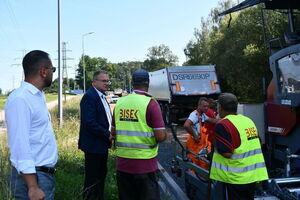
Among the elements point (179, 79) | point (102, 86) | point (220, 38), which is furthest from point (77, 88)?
point (102, 86)

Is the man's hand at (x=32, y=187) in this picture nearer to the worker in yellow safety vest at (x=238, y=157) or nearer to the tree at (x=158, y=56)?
the worker in yellow safety vest at (x=238, y=157)

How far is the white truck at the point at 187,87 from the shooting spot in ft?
53.9

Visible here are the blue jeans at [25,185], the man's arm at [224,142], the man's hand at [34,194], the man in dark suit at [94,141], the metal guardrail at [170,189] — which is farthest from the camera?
the metal guardrail at [170,189]

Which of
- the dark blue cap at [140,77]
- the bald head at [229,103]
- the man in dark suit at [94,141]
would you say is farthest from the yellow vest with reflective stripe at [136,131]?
the man in dark suit at [94,141]

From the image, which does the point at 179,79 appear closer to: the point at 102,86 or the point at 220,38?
the point at 102,86

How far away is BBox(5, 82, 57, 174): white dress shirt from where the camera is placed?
2611 mm

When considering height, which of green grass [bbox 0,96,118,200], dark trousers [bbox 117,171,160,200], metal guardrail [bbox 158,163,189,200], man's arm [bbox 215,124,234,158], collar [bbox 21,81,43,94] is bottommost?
metal guardrail [bbox 158,163,189,200]

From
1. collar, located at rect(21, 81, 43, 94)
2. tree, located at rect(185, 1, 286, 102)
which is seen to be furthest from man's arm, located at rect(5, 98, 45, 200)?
tree, located at rect(185, 1, 286, 102)

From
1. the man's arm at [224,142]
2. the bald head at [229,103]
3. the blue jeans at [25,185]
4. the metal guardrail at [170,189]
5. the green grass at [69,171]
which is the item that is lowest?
the metal guardrail at [170,189]

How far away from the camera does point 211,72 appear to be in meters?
16.8

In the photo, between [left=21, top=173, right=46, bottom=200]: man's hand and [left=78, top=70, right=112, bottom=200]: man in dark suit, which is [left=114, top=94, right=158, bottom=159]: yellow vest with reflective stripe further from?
[left=21, top=173, right=46, bottom=200]: man's hand

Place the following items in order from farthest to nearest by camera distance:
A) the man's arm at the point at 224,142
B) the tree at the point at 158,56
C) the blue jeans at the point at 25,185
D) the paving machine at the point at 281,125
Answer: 1. the tree at the point at 158,56
2. the paving machine at the point at 281,125
3. the man's arm at the point at 224,142
4. the blue jeans at the point at 25,185

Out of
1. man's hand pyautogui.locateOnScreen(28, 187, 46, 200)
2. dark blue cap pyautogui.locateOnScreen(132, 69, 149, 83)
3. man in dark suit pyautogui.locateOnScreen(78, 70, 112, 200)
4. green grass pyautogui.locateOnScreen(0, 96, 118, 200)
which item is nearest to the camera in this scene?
man's hand pyautogui.locateOnScreen(28, 187, 46, 200)

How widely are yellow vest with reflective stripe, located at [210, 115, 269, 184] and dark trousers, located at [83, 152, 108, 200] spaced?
1.97m
